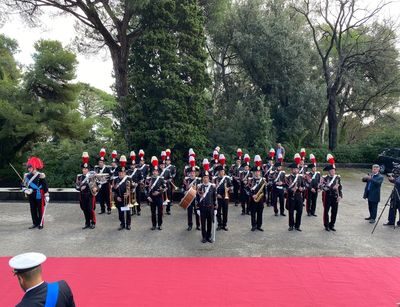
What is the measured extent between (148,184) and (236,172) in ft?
11.3

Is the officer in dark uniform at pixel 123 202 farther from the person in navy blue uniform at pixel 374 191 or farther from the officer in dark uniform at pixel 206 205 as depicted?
the person in navy blue uniform at pixel 374 191

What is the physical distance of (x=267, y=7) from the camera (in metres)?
22.3

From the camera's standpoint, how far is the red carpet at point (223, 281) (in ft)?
19.3

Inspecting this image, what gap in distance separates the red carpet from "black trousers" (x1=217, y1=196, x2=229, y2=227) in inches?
85.3

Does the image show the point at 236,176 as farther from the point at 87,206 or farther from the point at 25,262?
the point at 25,262

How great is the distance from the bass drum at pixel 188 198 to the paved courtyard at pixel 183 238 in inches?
32.7

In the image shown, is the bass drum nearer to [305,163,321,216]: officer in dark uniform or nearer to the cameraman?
[305,163,321,216]: officer in dark uniform

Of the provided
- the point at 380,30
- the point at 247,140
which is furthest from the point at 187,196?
the point at 380,30

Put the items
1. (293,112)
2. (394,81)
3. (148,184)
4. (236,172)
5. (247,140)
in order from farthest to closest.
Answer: (394,81) < (293,112) < (247,140) < (236,172) < (148,184)

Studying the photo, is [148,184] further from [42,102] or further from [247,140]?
[42,102]

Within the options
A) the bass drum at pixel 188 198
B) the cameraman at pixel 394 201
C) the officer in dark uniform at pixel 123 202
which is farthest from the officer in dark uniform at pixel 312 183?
the officer in dark uniform at pixel 123 202

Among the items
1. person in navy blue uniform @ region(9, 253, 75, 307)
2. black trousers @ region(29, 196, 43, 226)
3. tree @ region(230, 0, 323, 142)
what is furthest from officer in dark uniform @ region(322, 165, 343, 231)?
tree @ region(230, 0, 323, 142)

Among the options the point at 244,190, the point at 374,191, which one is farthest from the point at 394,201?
the point at 244,190

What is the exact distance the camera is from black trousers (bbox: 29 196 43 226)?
9.78 metres
